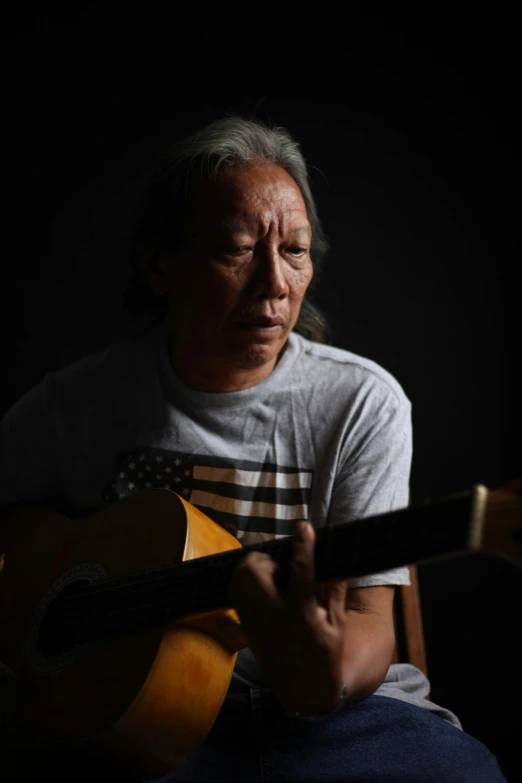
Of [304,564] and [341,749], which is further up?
[304,564]

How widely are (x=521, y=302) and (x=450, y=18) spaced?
0.73 meters

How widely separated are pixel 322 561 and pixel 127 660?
382 mm

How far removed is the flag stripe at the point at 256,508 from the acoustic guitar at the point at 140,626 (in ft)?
0.41

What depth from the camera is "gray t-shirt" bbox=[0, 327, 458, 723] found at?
4.88 feet

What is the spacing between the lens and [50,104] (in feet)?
Result: 6.97

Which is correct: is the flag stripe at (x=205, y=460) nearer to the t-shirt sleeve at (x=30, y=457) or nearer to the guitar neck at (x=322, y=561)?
the t-shirt sleeve at (x=30, y=457)

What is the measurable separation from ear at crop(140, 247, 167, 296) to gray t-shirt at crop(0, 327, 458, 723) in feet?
0.39

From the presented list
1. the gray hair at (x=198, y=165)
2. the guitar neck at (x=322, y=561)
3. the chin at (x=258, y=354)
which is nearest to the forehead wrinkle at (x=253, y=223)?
the gray hair at (x=198, y=165)

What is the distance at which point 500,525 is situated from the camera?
36.2 inches

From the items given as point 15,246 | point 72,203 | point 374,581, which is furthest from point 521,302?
point 15,246

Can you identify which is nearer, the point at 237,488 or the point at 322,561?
the point at 322,561

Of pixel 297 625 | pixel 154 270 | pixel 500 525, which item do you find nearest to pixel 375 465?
pixel 297 625

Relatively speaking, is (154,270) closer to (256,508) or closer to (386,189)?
(256,508)

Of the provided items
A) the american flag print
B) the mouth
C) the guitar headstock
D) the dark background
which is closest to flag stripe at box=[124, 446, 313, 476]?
the american flag print
